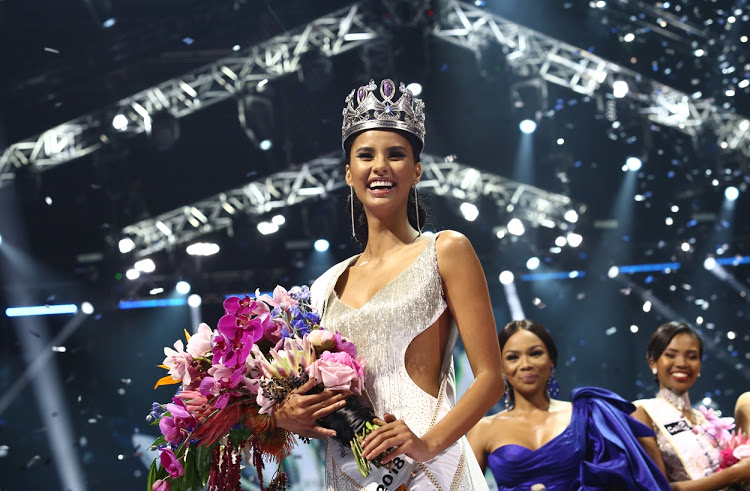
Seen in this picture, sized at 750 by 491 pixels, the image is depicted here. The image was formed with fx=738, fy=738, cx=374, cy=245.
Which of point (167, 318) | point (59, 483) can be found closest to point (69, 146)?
point (167, 318)

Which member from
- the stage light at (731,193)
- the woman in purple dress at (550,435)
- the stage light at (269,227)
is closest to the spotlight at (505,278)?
the stage light at (269,227)

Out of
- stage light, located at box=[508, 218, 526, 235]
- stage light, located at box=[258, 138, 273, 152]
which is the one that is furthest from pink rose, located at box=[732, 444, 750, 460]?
stage light, located at box=[258, 138, 273, 152]

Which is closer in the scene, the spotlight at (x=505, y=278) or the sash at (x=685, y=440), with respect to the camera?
the sash at (x=685, y=440)

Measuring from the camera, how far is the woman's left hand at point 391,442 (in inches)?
60.6

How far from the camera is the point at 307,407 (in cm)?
161

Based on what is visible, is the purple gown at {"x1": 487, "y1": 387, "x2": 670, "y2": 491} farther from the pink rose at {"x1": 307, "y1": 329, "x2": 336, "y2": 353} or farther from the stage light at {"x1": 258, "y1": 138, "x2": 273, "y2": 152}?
the stage light at {"x1": 258, "y1": 138, "x2": 273, "y2": 152}

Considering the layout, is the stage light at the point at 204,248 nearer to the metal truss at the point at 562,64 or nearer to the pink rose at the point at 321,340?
the metal truss at the point at 562,64

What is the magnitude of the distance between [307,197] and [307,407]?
5270mm

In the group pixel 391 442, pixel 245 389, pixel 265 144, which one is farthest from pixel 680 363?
pixel 265 144

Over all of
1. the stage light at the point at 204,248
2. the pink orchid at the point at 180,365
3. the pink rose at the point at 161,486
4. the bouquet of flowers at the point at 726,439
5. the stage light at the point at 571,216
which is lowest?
the bouquet of flowers at the point at 726,439

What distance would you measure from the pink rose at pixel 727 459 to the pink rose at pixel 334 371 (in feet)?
8.48

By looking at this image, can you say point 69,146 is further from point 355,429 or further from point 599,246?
point 355,429

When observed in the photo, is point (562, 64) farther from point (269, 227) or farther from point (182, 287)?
point (182, 287)

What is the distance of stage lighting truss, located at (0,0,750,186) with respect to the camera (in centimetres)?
641
